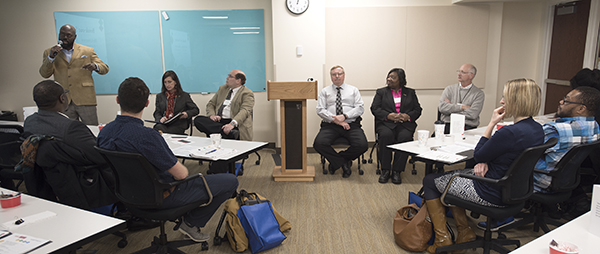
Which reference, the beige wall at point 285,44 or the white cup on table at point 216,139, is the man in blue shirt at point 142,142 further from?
the beige wall at point 285,44

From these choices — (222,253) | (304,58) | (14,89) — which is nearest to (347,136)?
(304,58)

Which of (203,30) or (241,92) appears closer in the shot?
(241,92)

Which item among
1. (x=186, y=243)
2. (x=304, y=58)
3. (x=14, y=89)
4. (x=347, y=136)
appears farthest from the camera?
(x=14, y=89)

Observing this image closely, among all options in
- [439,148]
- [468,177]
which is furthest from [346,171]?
[468,177]

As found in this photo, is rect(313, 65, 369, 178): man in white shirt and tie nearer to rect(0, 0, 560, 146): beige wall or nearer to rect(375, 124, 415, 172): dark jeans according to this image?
rect(375, 124, 415, 172): dark jeans

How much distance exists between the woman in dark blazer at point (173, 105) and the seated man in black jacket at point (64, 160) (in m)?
2.17

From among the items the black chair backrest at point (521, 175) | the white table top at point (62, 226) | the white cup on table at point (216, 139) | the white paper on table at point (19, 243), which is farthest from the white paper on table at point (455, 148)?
the white paper on table at point (19, 243)

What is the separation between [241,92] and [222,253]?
8.73ft

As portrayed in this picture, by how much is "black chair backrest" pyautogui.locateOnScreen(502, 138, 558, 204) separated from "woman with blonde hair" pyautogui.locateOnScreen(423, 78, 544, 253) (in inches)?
2.2

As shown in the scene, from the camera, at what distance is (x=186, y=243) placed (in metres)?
2.61

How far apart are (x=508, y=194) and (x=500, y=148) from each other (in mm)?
297

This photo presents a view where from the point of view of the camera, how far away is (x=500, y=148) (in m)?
2.22

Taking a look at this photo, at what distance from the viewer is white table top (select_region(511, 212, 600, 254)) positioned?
1.40m

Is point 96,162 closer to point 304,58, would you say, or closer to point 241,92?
point 241,92
